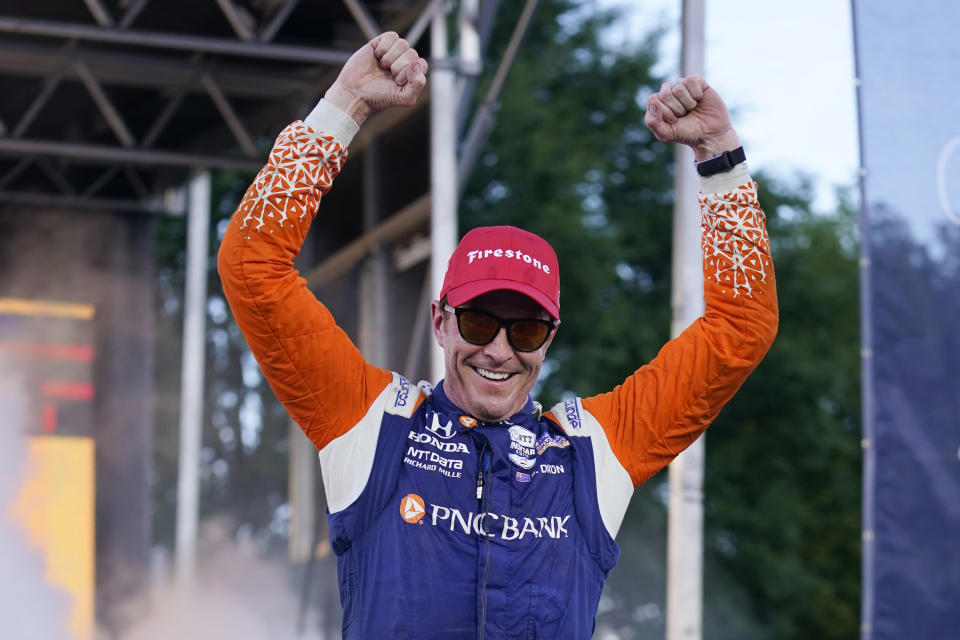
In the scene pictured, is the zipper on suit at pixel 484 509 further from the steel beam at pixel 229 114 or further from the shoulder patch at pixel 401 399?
the steel beam at pixel 229 114

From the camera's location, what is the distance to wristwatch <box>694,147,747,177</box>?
2.46 m

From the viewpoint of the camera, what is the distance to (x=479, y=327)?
2346mm

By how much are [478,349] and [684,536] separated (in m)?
2.99

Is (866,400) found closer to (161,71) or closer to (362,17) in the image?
(362,17)

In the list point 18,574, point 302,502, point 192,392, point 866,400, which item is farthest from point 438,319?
point 192,392

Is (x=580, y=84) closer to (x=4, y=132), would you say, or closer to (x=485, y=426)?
(x=4, y=132)

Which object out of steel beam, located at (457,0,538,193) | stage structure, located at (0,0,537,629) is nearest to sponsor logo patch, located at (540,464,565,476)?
stage structure, located at (0,0,537,629)

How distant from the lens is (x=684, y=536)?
513 cm

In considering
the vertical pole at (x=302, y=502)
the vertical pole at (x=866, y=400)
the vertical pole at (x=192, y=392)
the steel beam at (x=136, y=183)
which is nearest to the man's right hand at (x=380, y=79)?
the vertical pole at (x=866, y=400)

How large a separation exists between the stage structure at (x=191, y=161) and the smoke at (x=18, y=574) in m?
0.62

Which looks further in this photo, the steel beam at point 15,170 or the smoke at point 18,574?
the steel beam at point 15,170

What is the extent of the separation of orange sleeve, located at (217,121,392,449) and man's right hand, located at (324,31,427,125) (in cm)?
8

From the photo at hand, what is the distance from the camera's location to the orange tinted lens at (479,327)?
92.3 inches

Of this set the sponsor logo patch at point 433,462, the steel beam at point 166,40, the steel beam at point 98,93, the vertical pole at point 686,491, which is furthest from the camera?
the steel beam at point 98,93
